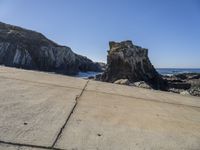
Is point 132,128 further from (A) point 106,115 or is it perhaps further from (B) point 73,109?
(B) point 73,109

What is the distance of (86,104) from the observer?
3270 millimetres

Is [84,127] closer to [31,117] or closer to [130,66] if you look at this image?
[31,117]

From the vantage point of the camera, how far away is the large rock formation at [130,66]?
24.8 m

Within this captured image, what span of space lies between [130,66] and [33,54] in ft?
89.3

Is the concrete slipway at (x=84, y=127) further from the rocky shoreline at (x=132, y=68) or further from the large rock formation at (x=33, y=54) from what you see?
the large rock formation at (x=33, y=54)

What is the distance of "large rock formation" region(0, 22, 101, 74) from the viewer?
43469 millimetres

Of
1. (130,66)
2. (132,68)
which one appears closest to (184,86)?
(132,68)

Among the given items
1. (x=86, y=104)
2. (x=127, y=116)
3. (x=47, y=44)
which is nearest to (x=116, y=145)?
(x=127, y=116)

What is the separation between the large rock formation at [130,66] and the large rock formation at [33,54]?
66.9 ft

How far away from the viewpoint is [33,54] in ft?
Answer: 156

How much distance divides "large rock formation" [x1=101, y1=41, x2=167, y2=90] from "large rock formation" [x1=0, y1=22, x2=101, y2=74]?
20.4 meters

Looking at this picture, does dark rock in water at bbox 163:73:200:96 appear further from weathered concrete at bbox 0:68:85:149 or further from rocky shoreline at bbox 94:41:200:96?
weathered concrete at bbox 0:68:85:149

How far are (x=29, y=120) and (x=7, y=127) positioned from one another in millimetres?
274

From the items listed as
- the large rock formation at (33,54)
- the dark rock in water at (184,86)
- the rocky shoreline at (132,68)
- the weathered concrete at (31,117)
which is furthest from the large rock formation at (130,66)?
the weathered concrete at (31,117)
